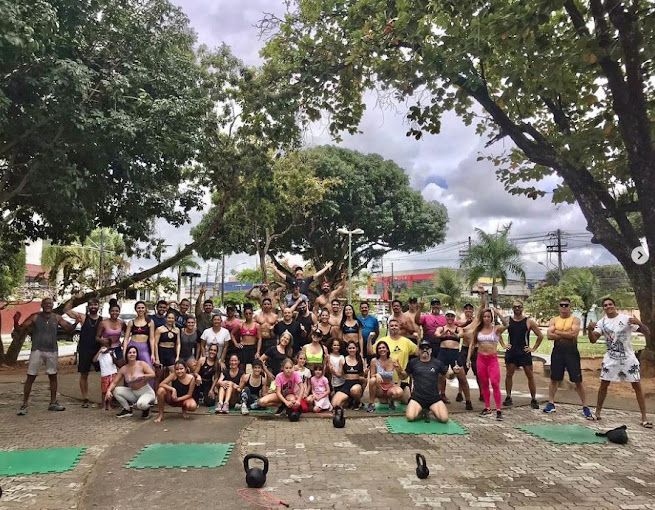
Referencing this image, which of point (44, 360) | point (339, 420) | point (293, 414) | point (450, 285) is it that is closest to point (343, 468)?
point (339, 420)

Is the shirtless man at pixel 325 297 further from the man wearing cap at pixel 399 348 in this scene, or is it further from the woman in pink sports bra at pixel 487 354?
the woman in pink sports bra at pixel 487 354

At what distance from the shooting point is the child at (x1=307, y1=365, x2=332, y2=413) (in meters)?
8.12

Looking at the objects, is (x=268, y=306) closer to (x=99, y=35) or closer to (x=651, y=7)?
(x=99, y=35)

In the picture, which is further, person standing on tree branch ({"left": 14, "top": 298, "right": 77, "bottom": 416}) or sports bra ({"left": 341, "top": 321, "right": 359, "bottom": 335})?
sports bra ({"left": 341, "top": 321, "right": 359, "bottom": 335})

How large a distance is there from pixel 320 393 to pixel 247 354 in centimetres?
160

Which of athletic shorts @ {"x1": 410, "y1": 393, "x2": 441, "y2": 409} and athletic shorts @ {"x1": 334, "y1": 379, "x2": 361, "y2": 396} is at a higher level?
athletic shorts @ {"x1": 334, "y1": 379, "x2": 361, "y2": 396}

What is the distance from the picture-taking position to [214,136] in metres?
14.6

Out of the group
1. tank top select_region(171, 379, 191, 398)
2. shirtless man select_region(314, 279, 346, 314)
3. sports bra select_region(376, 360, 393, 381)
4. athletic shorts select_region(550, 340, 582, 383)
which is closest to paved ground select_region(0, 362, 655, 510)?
tank top select_region(171, 379, 191, 398)

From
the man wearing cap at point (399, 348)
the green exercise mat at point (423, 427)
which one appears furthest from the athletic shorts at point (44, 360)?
the green exercise mat at point (423, 427)

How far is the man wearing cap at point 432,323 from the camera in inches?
355

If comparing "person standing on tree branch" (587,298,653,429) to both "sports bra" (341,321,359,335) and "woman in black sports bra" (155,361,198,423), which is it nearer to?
"sports bra" (341,321,359,335)

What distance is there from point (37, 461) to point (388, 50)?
8.14 metres

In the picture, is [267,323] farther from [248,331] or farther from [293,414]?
[293,414]

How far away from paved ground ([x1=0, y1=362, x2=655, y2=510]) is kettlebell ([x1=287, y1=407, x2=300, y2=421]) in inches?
3.8
